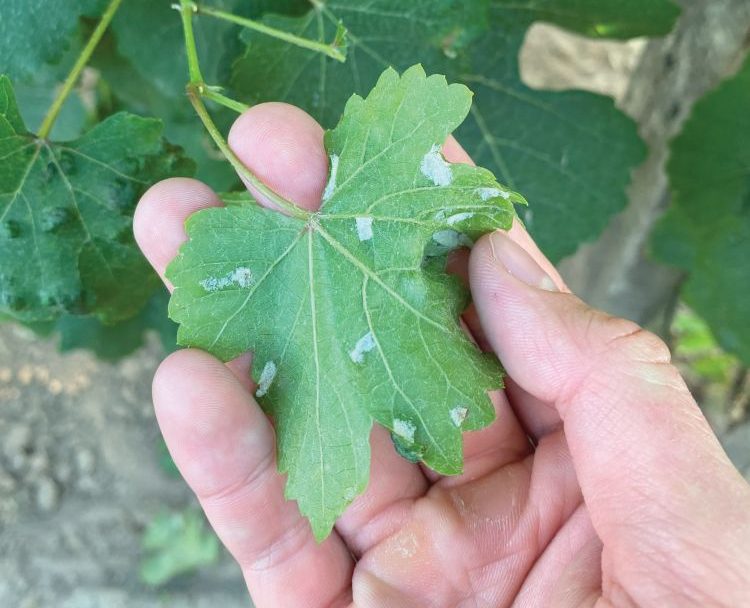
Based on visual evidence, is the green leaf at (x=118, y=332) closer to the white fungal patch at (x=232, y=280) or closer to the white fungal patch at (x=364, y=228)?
the white fungal patch at (x=232, y=280)

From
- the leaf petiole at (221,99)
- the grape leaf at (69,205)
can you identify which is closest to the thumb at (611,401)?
the leaf petiole at (221,99)

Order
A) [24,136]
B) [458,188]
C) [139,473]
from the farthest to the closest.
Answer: [139,473]
[24,136]
[458,188]

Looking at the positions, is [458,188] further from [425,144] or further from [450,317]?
[450,317]

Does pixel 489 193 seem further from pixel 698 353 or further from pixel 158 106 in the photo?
pixel 698 353

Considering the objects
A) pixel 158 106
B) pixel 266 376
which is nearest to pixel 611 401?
pixel 266 376

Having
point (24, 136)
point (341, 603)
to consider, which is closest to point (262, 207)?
point (24, 136)

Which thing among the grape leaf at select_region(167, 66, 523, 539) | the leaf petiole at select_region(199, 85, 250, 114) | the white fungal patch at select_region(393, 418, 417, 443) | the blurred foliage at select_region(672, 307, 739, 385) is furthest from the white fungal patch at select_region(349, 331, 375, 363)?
the blurred foliage at select_region(672, 307, 739, 385)
